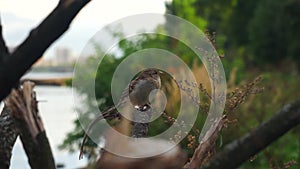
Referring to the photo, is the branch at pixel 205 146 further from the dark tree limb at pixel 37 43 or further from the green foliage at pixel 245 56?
the dark tree limb at pixel 37 43

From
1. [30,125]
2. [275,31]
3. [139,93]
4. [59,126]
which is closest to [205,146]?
[139,93]

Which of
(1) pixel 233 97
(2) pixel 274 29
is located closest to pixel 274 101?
(1) pixel 233 97

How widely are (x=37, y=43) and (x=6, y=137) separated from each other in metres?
0.67

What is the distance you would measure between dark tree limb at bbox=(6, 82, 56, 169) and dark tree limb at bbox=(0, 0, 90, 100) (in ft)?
0.91

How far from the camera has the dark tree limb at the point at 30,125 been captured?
133cm

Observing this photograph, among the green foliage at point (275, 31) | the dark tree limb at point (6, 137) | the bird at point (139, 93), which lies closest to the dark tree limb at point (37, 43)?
the dark tree limb at point (6, 137)

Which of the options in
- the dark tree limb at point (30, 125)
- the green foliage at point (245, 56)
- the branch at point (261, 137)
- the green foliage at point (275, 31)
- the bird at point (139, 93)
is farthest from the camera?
the green foliage at point (275, 31)

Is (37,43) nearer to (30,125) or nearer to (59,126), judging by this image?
(30,125)

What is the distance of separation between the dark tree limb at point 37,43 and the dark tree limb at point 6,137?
1.86 ft

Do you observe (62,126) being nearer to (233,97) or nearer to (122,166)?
(233,97)

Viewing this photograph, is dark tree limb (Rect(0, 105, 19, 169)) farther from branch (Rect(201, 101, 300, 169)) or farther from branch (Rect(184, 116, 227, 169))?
branch (Rect(201, 101, 300, 169))

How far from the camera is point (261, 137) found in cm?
99

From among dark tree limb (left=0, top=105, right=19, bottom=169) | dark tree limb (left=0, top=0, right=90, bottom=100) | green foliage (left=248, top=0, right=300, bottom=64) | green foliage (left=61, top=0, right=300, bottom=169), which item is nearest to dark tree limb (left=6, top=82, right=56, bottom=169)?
dark tree limb (left=0, top=105, right=19, bottom=169)

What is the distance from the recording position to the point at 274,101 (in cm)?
679
